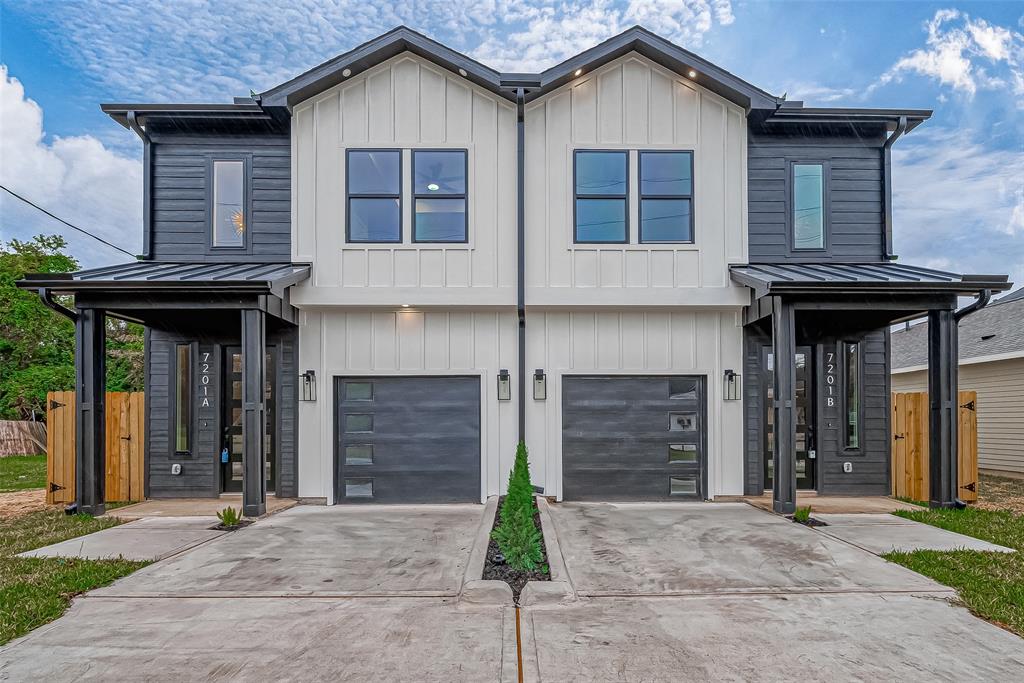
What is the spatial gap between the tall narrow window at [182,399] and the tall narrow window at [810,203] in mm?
9374

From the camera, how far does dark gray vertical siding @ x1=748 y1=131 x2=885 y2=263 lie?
799 centimetres

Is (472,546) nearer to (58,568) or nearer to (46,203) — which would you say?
(58,568)

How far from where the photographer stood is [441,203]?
775 centimetres

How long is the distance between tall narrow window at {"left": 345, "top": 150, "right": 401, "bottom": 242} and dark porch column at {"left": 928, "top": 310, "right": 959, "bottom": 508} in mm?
7373

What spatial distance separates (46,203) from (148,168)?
64.7ft

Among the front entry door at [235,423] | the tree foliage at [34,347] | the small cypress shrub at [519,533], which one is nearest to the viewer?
the small cypress shrub at [519,533]

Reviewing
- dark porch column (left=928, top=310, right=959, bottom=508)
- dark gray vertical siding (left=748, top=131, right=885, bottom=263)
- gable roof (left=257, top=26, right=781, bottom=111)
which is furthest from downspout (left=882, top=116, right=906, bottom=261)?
gable roof (left=257, top=26, right=781, bottom=111)

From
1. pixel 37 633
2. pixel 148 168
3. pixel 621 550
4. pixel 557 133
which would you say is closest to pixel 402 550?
pixel 621 550

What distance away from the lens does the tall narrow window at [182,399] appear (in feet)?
25.8

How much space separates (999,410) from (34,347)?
26.6 m

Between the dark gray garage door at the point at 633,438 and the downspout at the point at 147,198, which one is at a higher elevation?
the downspout at the point at 147,198

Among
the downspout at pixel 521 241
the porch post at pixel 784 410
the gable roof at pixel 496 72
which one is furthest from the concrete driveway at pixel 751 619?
the gable roof at pixel 496 72

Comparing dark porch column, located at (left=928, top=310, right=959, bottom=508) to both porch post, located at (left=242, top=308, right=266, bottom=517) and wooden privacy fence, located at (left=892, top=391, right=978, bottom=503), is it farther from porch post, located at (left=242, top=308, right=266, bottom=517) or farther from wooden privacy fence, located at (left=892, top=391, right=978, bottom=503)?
porch post, located at (left=242, top=308, right=266, bottom=517)

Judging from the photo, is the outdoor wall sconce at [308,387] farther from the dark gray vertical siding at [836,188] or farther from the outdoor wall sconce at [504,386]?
the dark gray vertical siding at [836,188]
